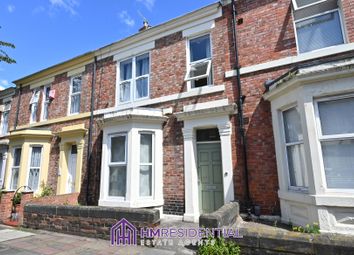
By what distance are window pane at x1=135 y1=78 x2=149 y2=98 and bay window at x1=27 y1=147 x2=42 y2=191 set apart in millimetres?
5655

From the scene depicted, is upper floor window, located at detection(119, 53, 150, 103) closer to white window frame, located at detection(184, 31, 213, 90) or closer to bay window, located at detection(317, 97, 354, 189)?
white window frame, located at detection(184, 31, 213, 90)

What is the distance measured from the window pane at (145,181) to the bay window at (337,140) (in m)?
4.80

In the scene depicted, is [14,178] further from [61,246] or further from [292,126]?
[292,126]

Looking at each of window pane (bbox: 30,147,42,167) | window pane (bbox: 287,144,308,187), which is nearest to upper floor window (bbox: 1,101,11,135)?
window pane (bbox: 30,147,42,167)

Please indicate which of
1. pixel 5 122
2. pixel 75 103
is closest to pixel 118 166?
pixel 75 103

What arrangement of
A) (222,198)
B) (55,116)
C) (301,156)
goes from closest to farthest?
1. (301,156)
2. (222,198)
3. (55,116)

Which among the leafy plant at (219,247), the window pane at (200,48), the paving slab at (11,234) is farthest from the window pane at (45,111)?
the leafy plant at (219,247)

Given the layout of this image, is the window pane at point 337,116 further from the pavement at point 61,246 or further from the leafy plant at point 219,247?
the pavement at point 61,246

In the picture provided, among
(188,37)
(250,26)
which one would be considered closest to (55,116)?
(188,37)

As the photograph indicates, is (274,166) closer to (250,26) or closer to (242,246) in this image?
(242,246)

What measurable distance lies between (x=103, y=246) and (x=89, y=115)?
599cm

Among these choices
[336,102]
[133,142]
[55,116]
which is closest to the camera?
[336,102]

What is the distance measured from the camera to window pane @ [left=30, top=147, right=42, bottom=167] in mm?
10180

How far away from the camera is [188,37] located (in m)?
7.80
